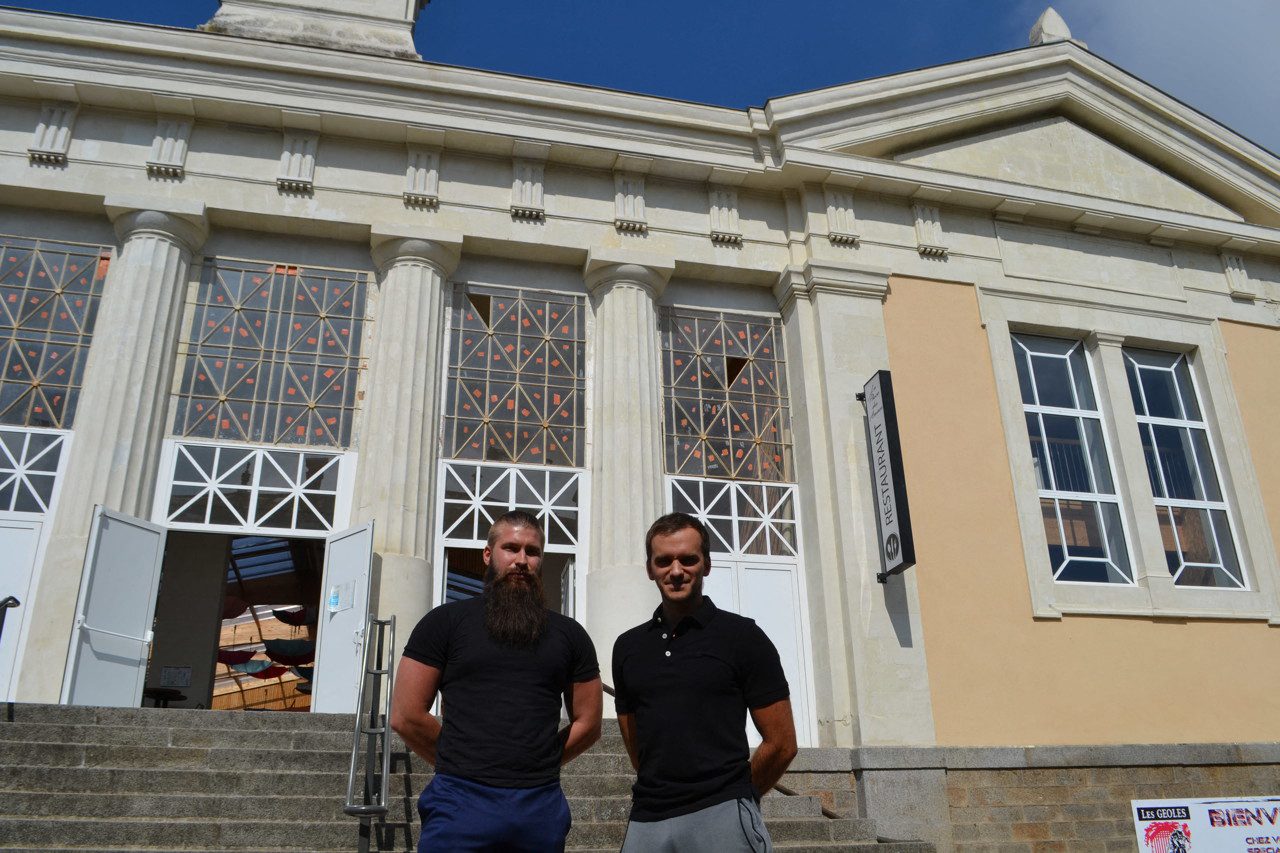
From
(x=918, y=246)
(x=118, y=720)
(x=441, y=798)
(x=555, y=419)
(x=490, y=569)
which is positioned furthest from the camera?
(x=918, y=246)

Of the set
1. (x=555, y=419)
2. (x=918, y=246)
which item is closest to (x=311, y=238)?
(x=555, y=419)

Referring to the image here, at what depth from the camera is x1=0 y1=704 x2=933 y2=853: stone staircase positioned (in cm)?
615

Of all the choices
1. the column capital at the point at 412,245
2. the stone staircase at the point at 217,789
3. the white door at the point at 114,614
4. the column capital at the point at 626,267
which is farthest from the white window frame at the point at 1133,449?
the white door at the point at 114,614

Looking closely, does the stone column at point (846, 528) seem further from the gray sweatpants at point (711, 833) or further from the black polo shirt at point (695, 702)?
the gray sweatpants at point (711, 833)

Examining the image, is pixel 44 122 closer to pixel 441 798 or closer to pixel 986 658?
pixel 441 798

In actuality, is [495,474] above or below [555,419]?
below

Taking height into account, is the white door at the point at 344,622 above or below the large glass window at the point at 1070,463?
below

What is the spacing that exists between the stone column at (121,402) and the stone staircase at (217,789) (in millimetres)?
1917

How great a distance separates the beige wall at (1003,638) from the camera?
10.7 meters

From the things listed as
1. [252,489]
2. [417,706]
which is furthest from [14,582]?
[417,706]

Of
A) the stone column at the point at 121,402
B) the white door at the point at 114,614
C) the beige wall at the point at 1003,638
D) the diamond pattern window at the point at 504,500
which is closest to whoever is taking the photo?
the white door at the point at 114,614

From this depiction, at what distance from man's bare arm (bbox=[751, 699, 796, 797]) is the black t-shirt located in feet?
1.95

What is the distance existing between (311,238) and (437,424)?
2.80 meters

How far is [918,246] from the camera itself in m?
12.8
